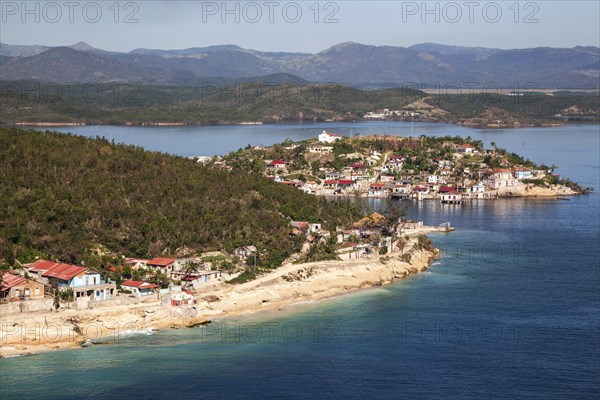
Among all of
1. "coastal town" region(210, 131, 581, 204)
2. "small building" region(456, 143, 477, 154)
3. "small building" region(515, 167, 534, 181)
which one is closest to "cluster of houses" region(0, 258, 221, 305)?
"coastal town" region(210, 131, 581, 204)

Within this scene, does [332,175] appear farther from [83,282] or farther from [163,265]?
[83,282]

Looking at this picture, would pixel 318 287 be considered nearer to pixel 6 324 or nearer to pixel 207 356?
pixel 207 356

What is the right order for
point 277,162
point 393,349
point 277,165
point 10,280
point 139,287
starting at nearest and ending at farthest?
point 393,349 → point 10,280 → point 139,287 → point 277,165 → point 277,162

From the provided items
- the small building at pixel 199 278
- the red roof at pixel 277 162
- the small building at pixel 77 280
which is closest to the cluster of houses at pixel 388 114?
the red roof at pixel 277 162

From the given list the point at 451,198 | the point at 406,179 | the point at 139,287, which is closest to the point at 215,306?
the point at 139,287

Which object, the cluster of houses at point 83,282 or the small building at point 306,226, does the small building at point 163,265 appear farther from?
the small building at point 306,226
